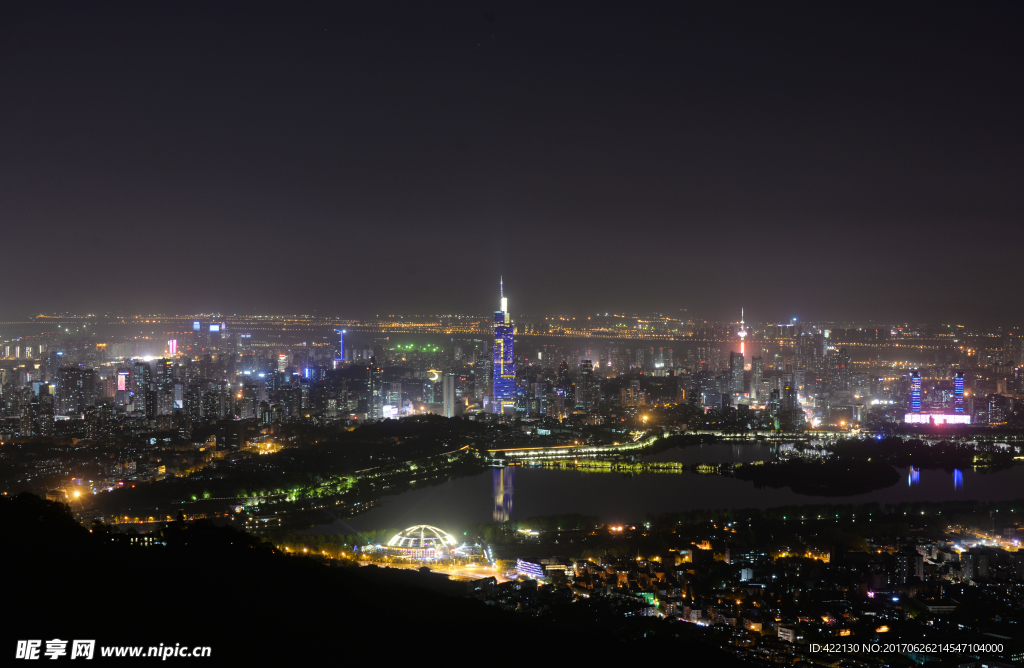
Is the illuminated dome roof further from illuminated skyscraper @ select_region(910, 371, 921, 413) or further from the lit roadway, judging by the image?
illuminated skyscraper @ select_region(910, 371, 921, 413)

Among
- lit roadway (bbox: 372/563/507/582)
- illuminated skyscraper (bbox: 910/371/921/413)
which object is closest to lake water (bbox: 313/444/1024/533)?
lit roadway (bbox: 372/563/507/582)

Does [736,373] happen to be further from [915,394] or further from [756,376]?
[915,394]

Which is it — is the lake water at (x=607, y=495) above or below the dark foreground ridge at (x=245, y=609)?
below

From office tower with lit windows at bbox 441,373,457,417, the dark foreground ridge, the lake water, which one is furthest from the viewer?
office tower with lit windows at bbox 441,373,457,417

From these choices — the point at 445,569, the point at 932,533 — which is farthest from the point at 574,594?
the point at 932,533

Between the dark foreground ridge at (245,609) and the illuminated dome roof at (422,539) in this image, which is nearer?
the dark foreground ridge at (245,609)

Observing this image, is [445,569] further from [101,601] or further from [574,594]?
[101,601]

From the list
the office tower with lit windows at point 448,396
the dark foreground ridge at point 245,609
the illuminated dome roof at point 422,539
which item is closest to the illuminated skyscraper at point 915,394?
the office tower with lit windows at point 448,396

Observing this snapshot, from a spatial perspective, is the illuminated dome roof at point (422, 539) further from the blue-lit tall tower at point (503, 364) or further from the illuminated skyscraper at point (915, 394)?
the illuminated skyscraper at point (915, 394)
